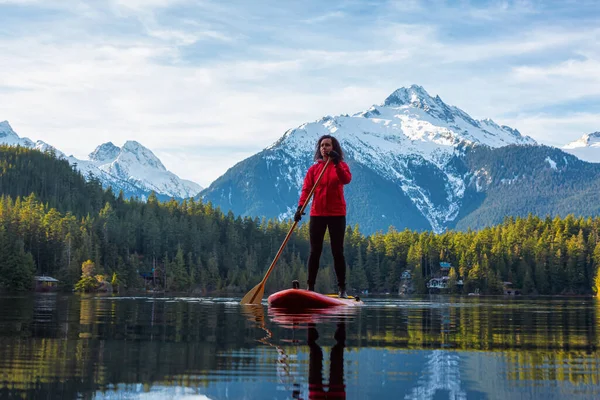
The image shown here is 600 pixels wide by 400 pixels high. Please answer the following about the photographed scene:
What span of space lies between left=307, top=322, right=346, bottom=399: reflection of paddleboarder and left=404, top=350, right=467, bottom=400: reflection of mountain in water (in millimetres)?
678

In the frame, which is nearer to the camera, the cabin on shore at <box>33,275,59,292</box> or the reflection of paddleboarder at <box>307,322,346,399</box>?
the reflection of paddleboarder at <box>307,322,346,399</box>

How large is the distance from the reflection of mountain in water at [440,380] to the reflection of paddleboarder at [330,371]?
678 millimetres

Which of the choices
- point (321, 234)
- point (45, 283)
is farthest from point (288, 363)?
point (45, 283)

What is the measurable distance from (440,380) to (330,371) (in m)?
1.15

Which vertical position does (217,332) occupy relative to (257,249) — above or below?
below

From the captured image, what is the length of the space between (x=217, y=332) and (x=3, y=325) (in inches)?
157

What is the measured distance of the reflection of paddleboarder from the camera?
7523mm

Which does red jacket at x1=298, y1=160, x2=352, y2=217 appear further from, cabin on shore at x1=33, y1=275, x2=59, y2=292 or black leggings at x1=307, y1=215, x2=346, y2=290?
cabin on shore at x1=33, y1=275, x2=59, y2=292

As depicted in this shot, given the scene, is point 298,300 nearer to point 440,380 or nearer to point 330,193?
point 330,193

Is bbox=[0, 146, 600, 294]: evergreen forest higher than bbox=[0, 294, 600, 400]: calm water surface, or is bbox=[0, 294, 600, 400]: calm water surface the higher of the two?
bbox=[0, 146, 600, 294]: evergreen forest

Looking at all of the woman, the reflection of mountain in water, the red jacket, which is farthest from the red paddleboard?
the reflection of mountain in water

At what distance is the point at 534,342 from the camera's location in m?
13.2

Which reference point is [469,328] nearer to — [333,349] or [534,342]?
[534,342]

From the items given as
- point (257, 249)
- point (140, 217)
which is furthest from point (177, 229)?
point (257, 249)
